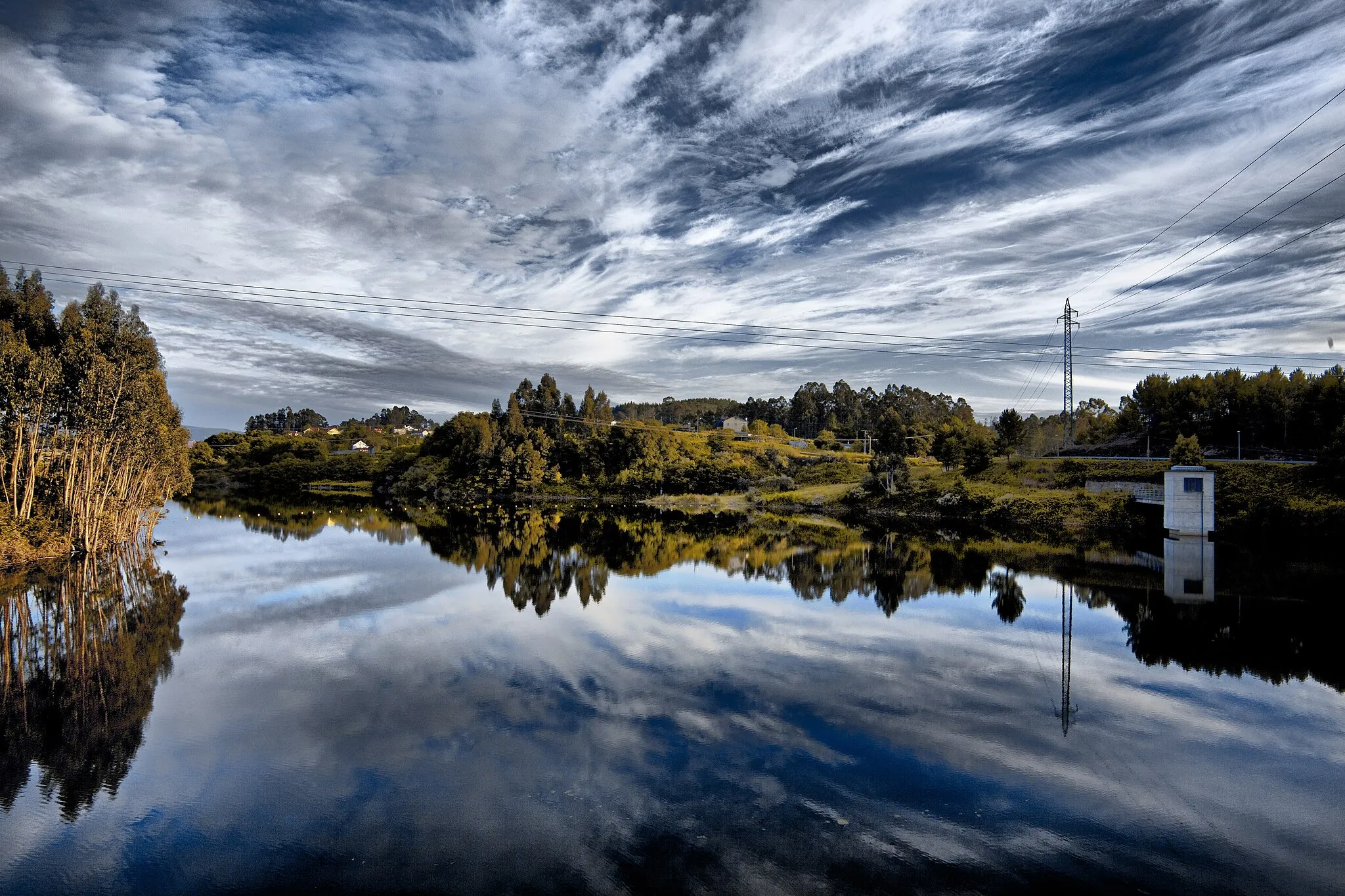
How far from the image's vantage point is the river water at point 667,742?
7258mm

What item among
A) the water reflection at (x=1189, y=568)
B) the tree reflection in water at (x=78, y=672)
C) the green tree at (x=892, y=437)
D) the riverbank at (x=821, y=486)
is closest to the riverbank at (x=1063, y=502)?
the riverbank at (x=821, y=486)

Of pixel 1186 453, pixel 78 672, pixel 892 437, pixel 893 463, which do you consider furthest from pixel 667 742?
pixel 892 437

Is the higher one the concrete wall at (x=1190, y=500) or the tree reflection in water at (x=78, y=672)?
the concrete wall at (x=1190, y=500)

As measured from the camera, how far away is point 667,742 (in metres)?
10.4

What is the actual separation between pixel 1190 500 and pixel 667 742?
39203 millimetres

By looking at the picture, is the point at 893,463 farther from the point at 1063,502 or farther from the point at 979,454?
the point at 1063,502

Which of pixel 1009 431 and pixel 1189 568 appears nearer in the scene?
pixel 1189 568

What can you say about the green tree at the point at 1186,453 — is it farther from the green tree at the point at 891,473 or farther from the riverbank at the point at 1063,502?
the green tree at the point at 891,473

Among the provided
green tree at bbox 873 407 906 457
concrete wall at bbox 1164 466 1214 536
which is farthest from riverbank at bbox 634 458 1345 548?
green tree at bbox 873 407 906 457

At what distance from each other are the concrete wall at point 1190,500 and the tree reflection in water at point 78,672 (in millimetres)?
44257

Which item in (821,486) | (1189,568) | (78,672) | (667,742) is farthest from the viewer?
(821,486)

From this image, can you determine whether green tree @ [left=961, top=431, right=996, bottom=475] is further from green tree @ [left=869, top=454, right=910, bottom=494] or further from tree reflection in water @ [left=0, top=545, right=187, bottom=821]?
tree reflection in water @ [left=0, top=545, right=187, bottom=821]

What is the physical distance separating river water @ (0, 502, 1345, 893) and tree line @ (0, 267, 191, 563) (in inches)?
228

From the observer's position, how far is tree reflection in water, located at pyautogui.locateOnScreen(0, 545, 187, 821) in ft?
30.0
